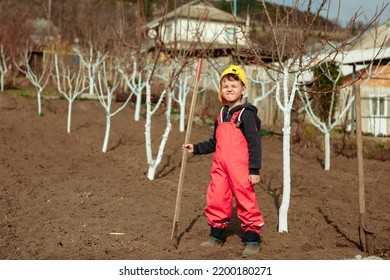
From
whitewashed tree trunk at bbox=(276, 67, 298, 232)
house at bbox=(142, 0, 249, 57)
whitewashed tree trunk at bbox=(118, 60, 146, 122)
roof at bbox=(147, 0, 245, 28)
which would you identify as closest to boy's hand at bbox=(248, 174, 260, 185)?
whitewashed tree trunk at bbox=(276, 67, 298, 232)

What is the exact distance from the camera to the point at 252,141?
3.80m

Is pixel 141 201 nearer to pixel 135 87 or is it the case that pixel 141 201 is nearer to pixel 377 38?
pixel 135 87

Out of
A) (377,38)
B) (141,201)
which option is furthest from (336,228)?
(377,38)

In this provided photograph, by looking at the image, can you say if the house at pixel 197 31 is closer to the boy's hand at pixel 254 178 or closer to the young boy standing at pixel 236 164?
the young boy standing at pixel 236 164

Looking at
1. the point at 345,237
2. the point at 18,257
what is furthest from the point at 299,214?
the point at 18,257

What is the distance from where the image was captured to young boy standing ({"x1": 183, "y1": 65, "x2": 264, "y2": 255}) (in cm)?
382

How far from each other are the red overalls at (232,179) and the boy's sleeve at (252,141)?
62 mm

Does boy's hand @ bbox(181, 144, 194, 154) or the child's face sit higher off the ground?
the child's face

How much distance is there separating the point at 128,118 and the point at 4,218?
8.67 meters

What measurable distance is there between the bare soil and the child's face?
46.5 inches

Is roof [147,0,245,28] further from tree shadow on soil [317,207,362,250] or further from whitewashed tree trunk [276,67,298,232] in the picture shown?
tree shadow on soil [317,207,362,250]

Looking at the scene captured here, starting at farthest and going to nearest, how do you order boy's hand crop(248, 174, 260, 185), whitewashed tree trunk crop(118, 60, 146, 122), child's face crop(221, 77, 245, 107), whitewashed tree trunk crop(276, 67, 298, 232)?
whitewashed tree trunk crop(118, 60, 146, 122)
whitewashed tree trunk crop(276, 67, 298, 232)
child's face crop(221, 77, 245, 107)
boy's hand crop(248, 174, 260, 185)

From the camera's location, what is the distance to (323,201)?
20.2 feet

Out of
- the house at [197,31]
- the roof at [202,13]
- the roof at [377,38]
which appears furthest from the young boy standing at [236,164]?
the roof at [377,38]
